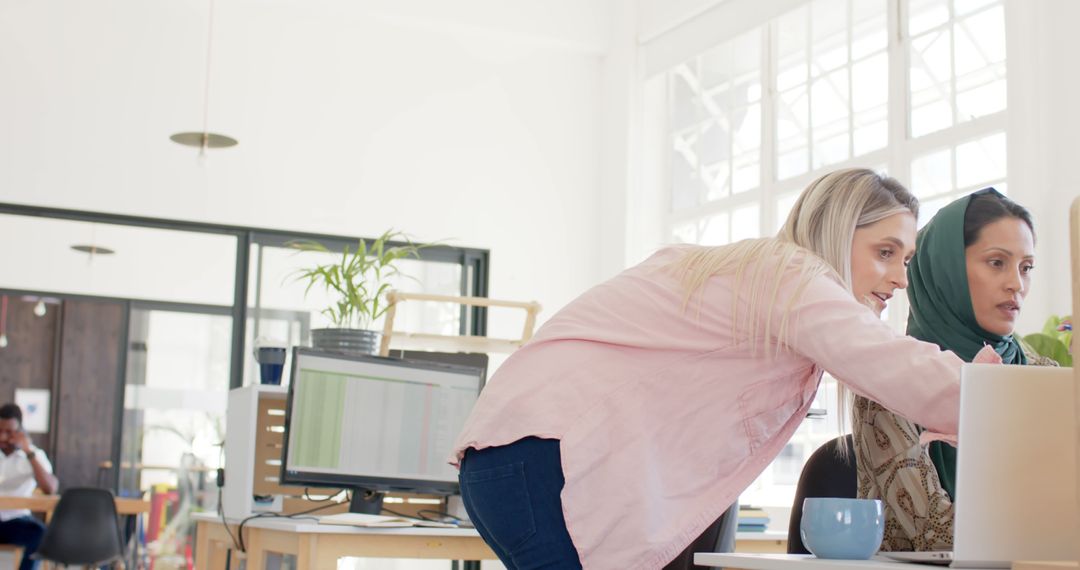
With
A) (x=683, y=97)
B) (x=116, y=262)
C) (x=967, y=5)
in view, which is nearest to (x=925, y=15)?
(x=967, y=5)

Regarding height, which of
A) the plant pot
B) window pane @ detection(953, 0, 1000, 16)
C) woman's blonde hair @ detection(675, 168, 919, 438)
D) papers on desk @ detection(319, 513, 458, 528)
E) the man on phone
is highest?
window pane @ detection(953, 0, 1000, 16)

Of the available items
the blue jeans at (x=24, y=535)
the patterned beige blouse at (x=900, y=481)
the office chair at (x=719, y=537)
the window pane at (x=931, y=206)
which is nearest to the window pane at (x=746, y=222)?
the window pane at (x=931, y=206)

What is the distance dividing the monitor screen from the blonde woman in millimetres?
1604

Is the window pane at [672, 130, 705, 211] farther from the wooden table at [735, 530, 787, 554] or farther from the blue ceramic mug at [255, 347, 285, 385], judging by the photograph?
the wooden table at [735, 530, 787, 554]

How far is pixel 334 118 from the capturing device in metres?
6.62

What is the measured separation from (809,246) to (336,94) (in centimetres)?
535

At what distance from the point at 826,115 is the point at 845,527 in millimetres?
4656

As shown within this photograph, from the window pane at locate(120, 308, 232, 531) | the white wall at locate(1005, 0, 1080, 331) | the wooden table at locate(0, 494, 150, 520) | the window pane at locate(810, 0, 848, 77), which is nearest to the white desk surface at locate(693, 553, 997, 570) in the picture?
the white wall at locate(1005, 0, 1080, 331)

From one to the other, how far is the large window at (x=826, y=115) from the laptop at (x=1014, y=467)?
373 cm

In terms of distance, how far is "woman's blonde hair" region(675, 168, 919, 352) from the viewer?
148 cm

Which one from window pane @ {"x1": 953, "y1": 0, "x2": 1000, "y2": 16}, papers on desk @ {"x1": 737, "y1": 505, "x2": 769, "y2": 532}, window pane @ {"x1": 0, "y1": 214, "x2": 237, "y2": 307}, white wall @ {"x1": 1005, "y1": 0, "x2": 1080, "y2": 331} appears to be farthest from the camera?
window pane @ {"x1": 0, "y1": 214, "x2": 237, "y2": 307}

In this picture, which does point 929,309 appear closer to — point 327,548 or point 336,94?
point 327,548

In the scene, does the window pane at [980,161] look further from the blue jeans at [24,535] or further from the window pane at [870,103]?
the blue jeans at [24,535]

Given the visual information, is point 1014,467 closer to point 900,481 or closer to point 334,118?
point 900,481
